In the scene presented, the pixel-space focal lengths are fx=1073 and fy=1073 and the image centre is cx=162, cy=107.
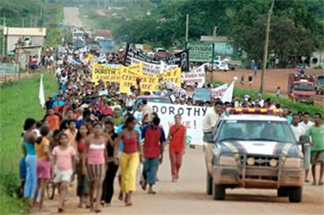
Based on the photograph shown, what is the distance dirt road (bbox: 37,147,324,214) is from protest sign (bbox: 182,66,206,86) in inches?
743

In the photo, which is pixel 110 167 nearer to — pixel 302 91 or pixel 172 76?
pixel 172 76

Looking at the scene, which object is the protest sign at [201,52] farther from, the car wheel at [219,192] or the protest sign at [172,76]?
the car wheel at [219,192]

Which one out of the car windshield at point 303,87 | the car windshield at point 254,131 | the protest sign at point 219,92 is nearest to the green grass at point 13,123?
the car windshield at point 254,131

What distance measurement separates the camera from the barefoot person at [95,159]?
17.1 m

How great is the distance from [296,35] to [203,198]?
77.2 metres

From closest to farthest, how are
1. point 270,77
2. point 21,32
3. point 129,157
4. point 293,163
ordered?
point 129,157
point 293,163
point 270,77
point 21,32

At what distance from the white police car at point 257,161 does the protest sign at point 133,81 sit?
70.1 ft

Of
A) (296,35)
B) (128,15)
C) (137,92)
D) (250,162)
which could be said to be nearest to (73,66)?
(137,92)

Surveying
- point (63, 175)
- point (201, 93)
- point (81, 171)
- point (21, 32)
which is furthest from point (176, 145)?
point (21, 32)

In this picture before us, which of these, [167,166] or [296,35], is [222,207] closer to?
[167,166]

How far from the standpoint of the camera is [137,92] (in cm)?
3775

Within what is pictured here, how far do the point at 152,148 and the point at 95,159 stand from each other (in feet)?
11.8

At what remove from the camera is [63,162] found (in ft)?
55.4

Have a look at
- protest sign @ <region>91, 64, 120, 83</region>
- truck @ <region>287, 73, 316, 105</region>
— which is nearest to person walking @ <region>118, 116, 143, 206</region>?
protest sign @ <region>91, 64, 120, 83</region>
